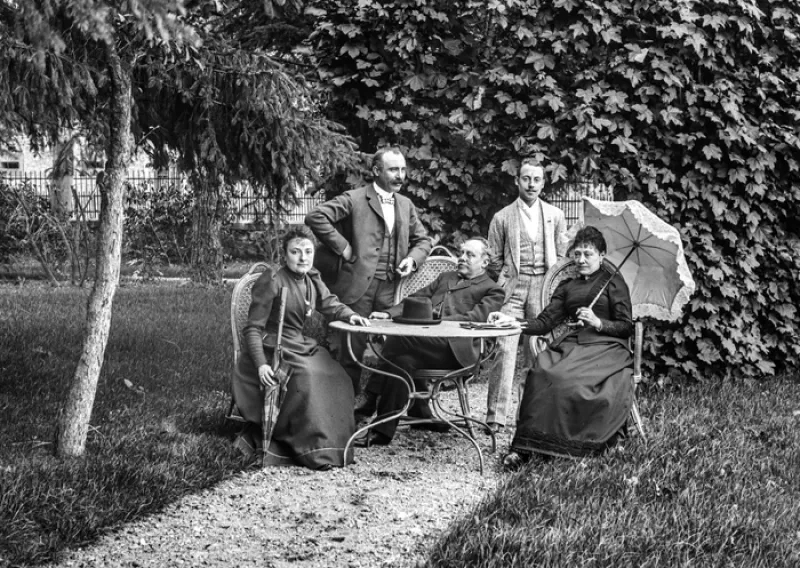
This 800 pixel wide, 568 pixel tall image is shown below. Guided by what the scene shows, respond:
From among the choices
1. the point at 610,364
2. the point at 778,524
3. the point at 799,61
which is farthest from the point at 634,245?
the point at 799,61

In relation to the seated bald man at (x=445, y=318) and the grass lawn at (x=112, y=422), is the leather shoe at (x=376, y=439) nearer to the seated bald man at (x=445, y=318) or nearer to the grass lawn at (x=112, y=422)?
the seated bald man at (x=445, y=318)

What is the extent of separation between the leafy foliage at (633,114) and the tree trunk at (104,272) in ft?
10.5

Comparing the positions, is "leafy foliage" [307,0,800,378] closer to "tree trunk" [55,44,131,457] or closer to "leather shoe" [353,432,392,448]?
"leather shoe" [353,432,392,448]

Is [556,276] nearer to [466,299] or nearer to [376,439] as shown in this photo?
[466,299]

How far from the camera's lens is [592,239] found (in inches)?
232

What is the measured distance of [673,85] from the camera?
7.94 m

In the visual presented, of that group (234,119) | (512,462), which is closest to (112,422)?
(234,119)

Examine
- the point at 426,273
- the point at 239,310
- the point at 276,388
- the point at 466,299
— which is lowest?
the point at 276,388

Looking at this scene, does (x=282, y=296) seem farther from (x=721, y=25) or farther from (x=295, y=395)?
(x=721, y=25)

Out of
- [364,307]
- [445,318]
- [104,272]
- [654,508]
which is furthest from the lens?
[364,307]

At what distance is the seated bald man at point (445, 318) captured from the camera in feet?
19.6

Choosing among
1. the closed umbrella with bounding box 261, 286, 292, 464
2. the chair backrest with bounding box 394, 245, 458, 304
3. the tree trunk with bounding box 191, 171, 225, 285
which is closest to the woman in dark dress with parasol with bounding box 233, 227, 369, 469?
the closed umbrella with bounding box 261, 286, 292, 464

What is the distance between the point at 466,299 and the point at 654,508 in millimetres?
2096

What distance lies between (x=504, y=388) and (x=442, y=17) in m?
3.50
